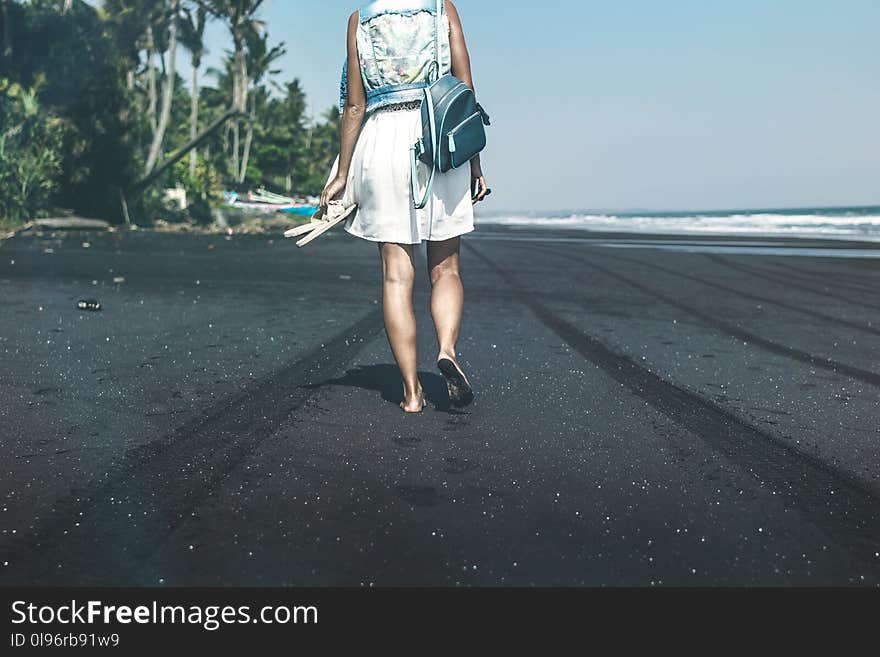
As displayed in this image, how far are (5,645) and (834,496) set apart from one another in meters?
2.33

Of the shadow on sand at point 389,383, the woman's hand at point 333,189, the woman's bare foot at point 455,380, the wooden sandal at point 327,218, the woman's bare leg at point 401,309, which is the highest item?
the woman's hand at point 333,189

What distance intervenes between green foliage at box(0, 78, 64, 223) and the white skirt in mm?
26506

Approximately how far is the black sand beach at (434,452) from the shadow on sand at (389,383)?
0.02 m

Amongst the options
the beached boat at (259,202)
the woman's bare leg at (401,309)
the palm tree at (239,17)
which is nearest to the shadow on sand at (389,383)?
the woman's bare leg at (401,309)

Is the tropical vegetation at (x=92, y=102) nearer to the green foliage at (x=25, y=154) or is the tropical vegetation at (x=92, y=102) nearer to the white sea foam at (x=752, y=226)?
the green foliage at (x=25, y=154)

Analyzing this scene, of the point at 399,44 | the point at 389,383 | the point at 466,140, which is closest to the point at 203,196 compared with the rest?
the point at 389,383

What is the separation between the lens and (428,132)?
3.49 m

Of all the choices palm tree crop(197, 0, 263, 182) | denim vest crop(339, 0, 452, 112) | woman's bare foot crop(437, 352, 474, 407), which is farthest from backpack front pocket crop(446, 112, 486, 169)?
palm tree crop(197, 0, 263, 182)

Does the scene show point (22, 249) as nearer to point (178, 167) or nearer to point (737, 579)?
point (737, 579)

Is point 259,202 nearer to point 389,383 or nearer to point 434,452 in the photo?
point 389,383

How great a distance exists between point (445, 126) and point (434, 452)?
1312mm

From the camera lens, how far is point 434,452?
310 cm

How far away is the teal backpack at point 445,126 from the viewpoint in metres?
3.48

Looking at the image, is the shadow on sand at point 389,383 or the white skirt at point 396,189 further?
Result: the shadow on sand at point 389,383
